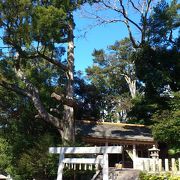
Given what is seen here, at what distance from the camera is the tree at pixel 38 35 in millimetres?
17516

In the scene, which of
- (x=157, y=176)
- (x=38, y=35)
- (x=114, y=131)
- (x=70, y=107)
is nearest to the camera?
(x=157, y=176)

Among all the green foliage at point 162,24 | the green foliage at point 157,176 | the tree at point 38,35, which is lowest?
the green foliage at point 157,176

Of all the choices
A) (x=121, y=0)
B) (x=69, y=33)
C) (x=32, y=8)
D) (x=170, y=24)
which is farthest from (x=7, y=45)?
(x=170, y=24)

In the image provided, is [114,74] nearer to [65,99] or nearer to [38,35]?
[65,99]

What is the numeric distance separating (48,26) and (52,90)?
731 centimetres

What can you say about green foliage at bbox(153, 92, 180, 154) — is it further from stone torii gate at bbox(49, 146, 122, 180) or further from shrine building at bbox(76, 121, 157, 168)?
stone torii gate at bbox(49, 146, 122, 180)

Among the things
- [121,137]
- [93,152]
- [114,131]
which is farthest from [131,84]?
[93,152]

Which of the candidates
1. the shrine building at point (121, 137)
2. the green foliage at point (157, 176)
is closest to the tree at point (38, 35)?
the shrine building at point (121, 137)

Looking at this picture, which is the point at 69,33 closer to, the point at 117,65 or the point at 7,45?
the point at 7,45

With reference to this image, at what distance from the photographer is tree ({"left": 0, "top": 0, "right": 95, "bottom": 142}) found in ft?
57.5

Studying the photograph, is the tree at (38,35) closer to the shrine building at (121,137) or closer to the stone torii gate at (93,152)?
the shrine building at (121,137)

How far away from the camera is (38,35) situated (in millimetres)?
17781

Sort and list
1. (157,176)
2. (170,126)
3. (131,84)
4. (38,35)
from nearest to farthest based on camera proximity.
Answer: (157,176) < (38,35) < (170,126) < (131,84)

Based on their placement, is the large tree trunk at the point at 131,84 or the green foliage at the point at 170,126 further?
the large tree trunk at the point at 131,84
